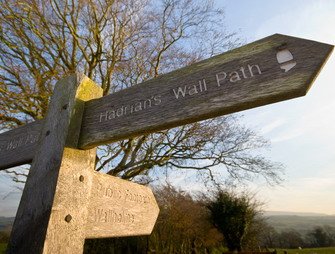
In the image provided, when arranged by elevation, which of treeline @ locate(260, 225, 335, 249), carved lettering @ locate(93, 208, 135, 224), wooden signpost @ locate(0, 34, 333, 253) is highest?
wooden signpost @ locate(0, 34, 333, 253)

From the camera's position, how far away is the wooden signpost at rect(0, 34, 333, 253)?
106cm

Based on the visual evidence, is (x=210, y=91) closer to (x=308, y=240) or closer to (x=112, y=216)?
(x=112, y=216)

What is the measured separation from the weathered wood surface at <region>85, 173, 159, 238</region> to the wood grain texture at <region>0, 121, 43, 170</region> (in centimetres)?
55

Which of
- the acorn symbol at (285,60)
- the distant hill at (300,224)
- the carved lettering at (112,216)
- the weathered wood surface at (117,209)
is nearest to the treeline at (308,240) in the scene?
the distant hill at (300,224)

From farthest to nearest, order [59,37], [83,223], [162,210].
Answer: [162,210]
[59,37]
[83,223]

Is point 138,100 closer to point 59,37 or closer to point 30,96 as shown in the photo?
point 30,96

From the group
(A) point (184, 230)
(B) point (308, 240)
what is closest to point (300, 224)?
(B) point (308, 240)

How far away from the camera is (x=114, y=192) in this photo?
153cm

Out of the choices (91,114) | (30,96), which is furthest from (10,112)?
(91,114)

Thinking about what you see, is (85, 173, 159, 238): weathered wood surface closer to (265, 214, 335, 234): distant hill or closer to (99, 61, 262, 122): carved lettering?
(99, 61, 262, 122): carved lettering

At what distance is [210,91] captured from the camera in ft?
3.88

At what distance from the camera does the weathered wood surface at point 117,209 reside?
4.48ft

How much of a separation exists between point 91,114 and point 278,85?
43.0 inches

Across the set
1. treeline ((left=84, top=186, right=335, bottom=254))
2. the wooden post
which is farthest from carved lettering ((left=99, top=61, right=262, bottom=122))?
treeline ((left=84, top=186, right=335, bottom=254))
